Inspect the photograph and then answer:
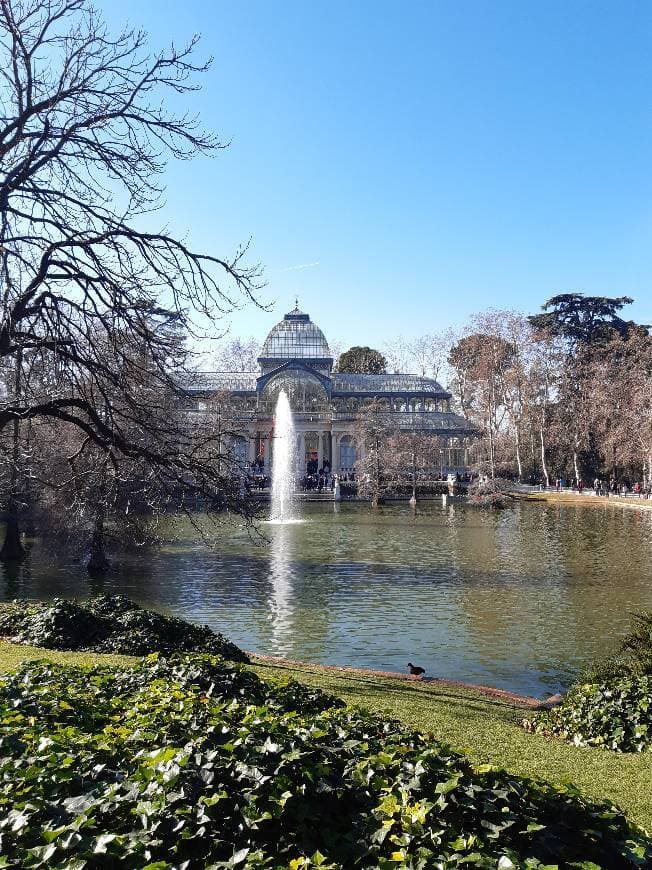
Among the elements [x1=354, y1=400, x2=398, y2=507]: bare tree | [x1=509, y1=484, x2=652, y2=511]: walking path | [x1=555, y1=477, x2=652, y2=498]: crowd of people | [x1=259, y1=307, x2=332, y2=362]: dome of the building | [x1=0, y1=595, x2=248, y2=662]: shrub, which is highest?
[x1=259, y1=307, x2=332, y2=362]: dome of the building

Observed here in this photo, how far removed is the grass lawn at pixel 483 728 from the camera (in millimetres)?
5629

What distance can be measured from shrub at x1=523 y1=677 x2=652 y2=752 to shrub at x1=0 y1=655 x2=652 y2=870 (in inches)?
163

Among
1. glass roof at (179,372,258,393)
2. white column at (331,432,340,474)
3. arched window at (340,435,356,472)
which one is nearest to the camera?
white column at (331,432,340,474)

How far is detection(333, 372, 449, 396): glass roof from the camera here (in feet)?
229

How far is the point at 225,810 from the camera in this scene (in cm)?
324

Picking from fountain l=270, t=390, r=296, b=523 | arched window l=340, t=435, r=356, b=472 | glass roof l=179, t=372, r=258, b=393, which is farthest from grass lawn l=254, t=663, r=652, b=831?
glass roof l=179, t=372, r=258, b=393

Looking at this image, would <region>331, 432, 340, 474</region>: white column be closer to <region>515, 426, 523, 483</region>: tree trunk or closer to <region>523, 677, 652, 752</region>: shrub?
<region>515, 426, 523, 483</region>: tree trunk

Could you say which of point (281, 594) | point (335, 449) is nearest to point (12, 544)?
point (281, 594)

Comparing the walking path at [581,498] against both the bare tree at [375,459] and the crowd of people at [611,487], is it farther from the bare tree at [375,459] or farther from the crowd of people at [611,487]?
the bare tree at [375,459]

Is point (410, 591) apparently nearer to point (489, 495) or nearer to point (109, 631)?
point (109, 631)

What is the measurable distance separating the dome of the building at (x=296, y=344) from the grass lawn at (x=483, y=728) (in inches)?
2484

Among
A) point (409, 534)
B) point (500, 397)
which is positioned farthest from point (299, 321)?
point (409, 534)

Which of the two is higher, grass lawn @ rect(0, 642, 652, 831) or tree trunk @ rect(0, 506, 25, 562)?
tree trunk @ rect(0, 506, 25, 562)

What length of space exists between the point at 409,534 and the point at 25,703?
2583 centimetres
